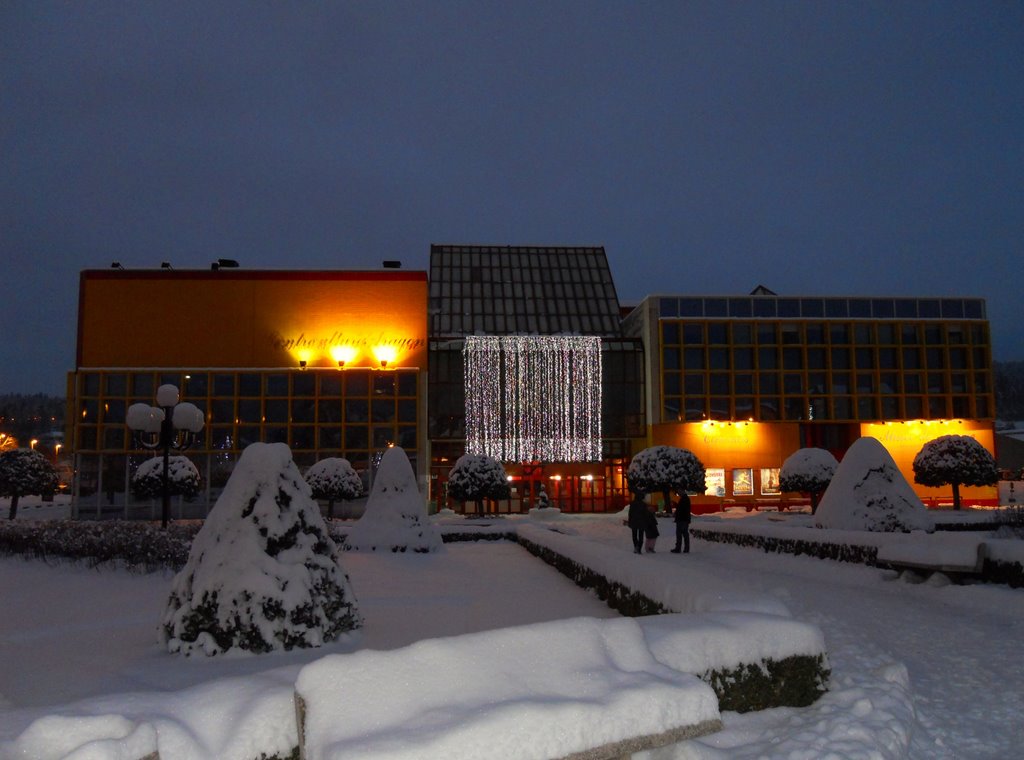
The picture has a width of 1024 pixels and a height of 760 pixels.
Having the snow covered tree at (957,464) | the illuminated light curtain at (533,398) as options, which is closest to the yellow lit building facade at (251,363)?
the illuminated light curtain at (533,398)

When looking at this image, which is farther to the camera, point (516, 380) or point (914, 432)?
point (914, 432)

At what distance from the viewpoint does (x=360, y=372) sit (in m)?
36.8

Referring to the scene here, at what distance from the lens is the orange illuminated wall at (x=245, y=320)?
36938mm

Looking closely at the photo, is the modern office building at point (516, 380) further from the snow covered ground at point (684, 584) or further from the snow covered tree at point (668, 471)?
the snow covered ground at point (684, 584)

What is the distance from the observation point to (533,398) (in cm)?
3844

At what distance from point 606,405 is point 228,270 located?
737 inches

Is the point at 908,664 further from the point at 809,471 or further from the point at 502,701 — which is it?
the point at 809,471

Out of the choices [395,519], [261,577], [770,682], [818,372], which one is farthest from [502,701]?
[818,372]

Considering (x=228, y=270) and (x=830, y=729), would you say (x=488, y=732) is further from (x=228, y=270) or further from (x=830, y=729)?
(x=228, y=270)

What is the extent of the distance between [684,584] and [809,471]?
847 inches

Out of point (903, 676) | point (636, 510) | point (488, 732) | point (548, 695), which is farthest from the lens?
point (636, 510)

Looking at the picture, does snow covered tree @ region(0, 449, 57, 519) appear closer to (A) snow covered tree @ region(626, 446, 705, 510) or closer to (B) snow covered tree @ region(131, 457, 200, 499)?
(B) snow covered tree @ region(131, 457, 200, 499)

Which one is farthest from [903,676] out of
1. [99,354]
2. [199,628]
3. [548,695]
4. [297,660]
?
[99,354]

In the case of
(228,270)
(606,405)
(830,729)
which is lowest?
(830,729)
